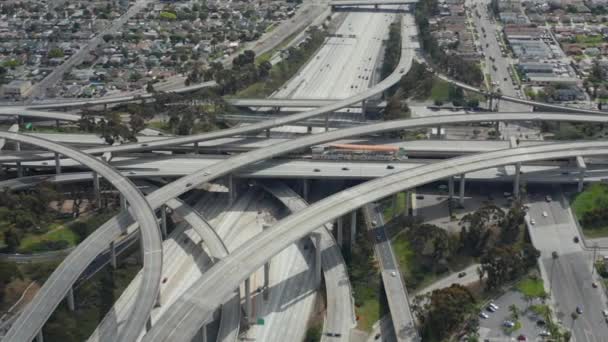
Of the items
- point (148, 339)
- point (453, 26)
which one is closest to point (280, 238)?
point (148, 339)

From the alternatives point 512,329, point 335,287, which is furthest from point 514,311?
point 335,287

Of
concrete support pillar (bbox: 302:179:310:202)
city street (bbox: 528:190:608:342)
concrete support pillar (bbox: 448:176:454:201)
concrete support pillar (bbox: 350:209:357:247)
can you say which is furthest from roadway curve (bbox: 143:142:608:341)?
concrete support pillar (bbox: 302:179:310:202)

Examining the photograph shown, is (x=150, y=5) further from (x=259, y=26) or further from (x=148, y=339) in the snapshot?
(x=148, y=339)

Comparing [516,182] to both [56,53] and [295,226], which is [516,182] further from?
[56,53]

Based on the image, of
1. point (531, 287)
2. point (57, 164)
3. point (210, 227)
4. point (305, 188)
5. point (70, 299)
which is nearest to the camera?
point (70, 299)

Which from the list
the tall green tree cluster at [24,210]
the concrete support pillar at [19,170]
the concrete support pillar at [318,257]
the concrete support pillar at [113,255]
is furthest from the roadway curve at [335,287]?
the concrete support pillar at [19,170]

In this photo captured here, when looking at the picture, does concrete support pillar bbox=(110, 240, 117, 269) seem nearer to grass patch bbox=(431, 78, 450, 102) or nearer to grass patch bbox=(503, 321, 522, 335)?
grass patch bbox=(503, 321, 522, 335)

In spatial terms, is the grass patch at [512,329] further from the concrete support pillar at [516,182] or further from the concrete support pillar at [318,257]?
the concrete support pillar at [516,182]
